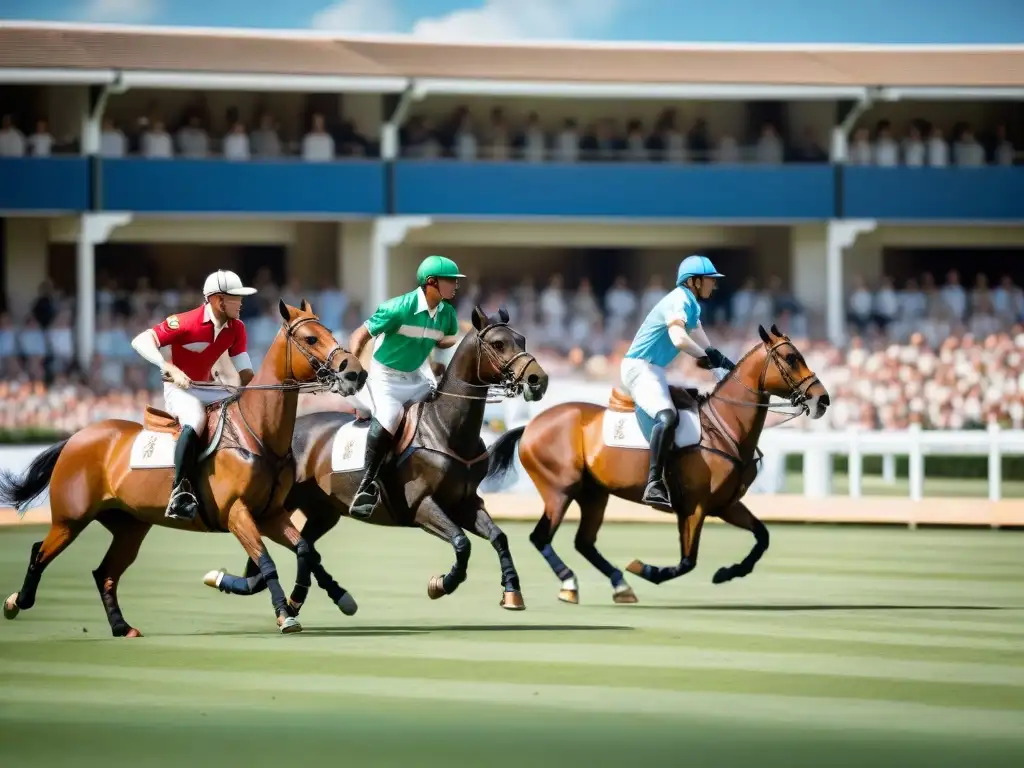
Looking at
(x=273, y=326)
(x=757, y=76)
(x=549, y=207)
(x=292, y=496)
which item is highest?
(x=757, y=76)

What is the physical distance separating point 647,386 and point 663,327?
15.6 inches

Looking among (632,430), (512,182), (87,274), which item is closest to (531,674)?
(632,430)

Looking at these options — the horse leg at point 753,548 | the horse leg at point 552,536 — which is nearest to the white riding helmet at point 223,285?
the horse leg at point 552,536

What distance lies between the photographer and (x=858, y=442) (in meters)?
20.3

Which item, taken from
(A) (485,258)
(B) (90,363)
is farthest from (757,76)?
(B) (90,363)

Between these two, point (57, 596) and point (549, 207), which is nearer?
point (57, 596)

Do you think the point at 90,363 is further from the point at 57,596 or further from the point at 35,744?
the point at 35,744

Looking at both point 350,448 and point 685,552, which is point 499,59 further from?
point 350,448

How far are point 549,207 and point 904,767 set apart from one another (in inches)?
990

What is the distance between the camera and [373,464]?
11.2 meters

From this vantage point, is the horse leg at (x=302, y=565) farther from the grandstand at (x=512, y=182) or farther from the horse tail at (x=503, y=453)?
the grandstand at (x=512, y=182)

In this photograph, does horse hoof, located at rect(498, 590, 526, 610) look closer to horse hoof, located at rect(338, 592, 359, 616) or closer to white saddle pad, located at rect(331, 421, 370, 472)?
horse hoof, located at rect(338, 592, 359, 616)

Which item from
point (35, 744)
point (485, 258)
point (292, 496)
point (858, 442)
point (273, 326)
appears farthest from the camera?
point (485, 258)

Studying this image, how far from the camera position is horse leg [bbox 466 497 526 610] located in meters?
10.9
